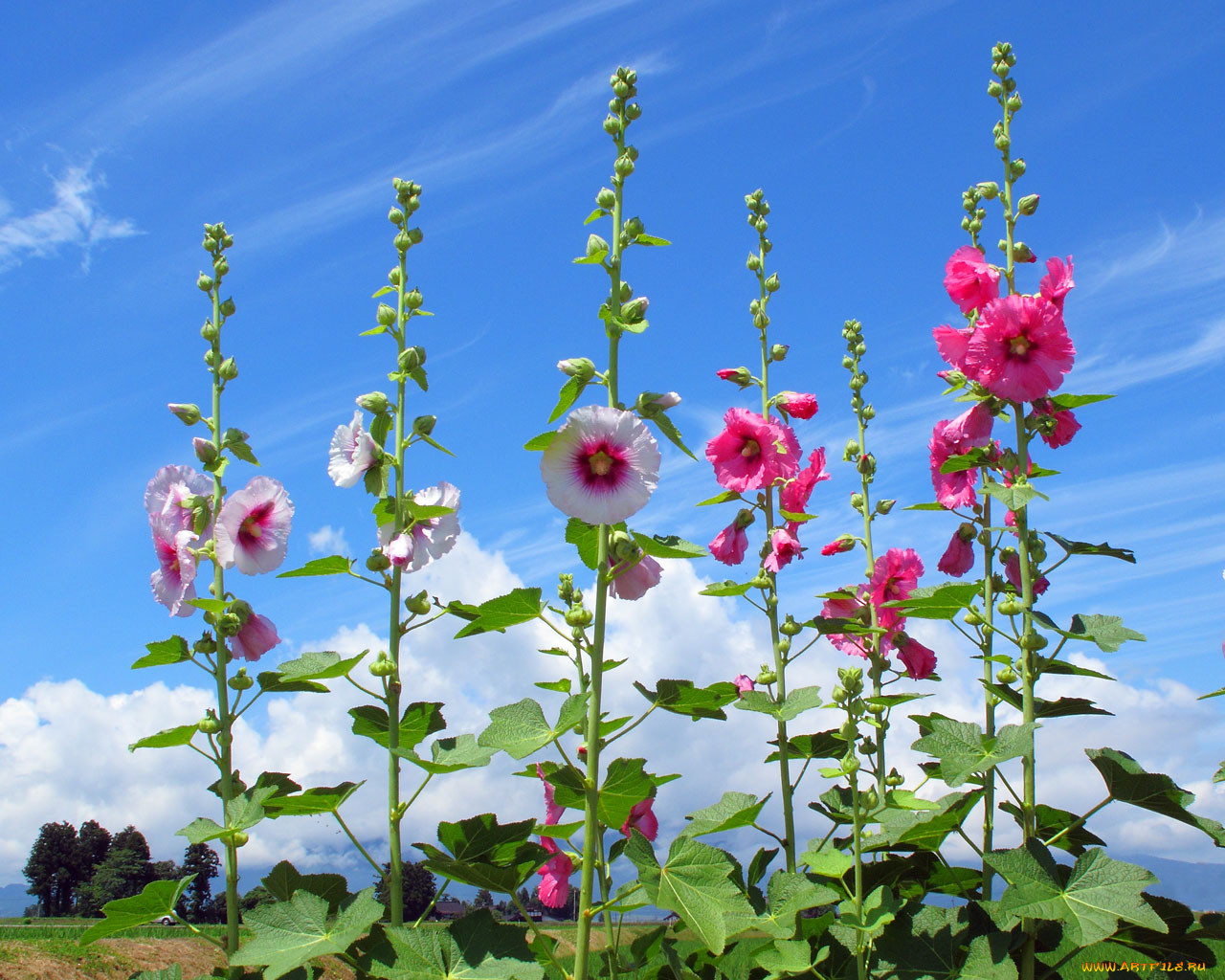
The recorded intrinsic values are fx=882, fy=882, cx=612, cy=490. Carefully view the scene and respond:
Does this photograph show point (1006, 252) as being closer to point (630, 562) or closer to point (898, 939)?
point (630, 562)

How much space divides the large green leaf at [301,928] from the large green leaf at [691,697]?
1056 mm

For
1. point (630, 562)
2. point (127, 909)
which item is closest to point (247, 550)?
point (127, 909)

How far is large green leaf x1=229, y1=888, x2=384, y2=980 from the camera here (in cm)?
257

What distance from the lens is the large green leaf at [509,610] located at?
2709mm

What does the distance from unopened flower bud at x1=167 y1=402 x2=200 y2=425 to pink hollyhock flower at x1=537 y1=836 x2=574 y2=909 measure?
210 cm

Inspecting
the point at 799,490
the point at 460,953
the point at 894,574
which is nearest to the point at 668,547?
the point at 460,953

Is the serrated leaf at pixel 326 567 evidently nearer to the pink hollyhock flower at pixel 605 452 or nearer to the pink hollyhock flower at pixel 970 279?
the pink hollyhock flower at pixel 605 452

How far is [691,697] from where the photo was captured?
2.76 meters

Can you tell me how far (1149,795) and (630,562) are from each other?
214 cm

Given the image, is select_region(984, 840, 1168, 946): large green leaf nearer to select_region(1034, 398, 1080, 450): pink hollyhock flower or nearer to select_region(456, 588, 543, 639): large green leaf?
select_region(1034, 398, 1080, 450): pink hollyhock flower

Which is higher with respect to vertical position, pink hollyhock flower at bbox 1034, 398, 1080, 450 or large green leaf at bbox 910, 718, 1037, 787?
pink hollyhock flower at bbox 1034, 398, 1080, 450

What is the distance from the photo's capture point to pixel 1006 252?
12.6 feet

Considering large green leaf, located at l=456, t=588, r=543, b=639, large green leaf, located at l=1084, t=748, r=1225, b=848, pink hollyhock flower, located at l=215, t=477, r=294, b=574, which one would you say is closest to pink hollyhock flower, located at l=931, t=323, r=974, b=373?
large green leaf, located at l=1084, t=748, r=1225, b=848

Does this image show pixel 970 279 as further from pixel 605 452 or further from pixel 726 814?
pixel 726 814
